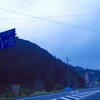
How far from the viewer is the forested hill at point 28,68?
191 feet

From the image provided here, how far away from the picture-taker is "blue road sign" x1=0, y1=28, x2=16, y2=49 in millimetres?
23156

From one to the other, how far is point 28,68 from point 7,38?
40.5 meters

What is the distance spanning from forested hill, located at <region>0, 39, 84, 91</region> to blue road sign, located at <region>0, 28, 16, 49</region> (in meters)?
31.6

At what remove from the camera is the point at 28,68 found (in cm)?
6375

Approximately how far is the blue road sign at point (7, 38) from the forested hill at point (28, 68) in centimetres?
3155

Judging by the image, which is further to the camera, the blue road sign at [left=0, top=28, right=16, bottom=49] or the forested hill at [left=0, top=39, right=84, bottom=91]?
the forested hill at [left=0, top=39, right=84, bottom=91]

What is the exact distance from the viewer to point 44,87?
63.4 metres

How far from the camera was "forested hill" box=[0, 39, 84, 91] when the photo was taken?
191 feet

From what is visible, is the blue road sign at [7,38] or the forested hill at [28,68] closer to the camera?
the blue road sign at [7,38]

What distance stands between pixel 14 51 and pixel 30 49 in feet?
31.1

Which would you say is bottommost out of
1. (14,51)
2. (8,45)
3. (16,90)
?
(16,90)

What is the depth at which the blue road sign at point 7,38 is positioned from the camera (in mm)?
23156

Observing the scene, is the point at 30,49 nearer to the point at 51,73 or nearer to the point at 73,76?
the point at 51,73

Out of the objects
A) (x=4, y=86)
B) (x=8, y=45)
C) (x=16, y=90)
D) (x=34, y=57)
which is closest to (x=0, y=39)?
(x=8, y=45)
